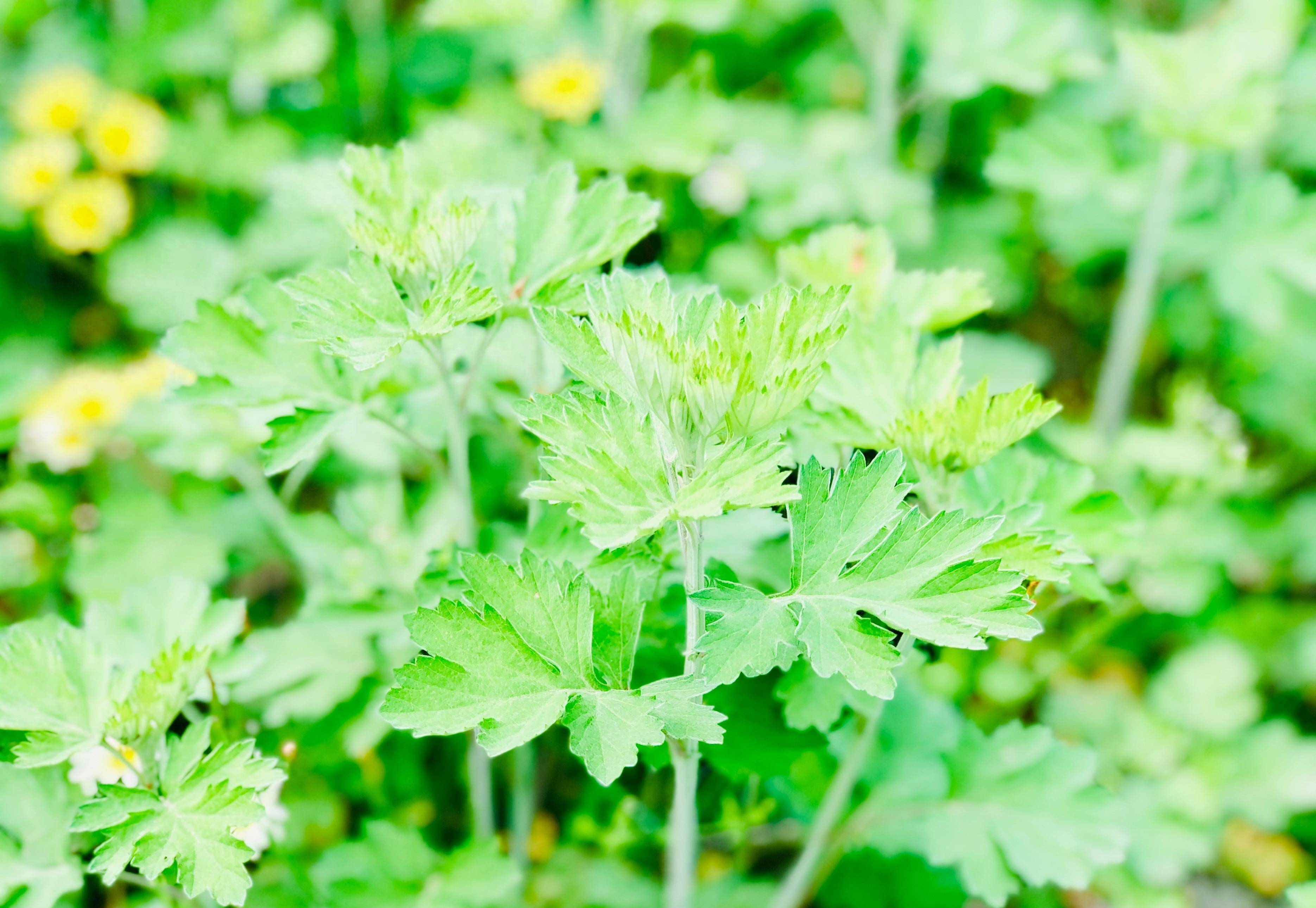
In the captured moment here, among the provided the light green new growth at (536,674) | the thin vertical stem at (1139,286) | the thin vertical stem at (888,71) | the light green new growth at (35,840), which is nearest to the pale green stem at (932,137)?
the thin vertical stem at (888,71)

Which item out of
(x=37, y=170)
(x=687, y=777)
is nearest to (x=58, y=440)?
(x=37, y=170)

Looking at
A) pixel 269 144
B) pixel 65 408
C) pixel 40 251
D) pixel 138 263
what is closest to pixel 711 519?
pixel 65 408

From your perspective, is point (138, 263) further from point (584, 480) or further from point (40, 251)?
point (584, 480)

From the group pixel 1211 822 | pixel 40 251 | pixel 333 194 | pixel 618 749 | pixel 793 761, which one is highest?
pixel 333 194

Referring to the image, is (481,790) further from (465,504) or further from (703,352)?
(703,352)

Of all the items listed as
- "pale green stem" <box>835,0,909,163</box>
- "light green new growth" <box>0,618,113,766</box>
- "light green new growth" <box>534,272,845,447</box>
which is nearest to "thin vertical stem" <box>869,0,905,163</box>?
"pale green stem" <box>835,0,909,163</box>

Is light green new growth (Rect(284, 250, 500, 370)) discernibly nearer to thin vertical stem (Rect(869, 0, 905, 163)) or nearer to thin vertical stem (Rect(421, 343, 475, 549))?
thin vertical stem (Rect(421, 343, 475, 549))
